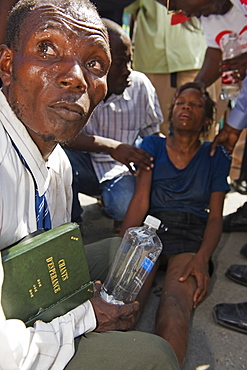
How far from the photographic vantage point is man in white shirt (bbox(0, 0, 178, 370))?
129 cm

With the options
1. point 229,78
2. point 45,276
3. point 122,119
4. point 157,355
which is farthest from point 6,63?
point 229,78

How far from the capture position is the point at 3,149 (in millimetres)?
1318

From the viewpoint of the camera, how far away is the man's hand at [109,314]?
1450mm

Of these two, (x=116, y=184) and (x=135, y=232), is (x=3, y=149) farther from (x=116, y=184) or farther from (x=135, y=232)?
(x=116, y=184)

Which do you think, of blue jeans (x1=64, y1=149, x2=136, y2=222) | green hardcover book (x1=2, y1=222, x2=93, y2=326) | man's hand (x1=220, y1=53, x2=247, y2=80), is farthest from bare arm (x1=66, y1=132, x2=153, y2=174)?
green hardcover book (x1=2, y1=222, x2=93, y2=326)

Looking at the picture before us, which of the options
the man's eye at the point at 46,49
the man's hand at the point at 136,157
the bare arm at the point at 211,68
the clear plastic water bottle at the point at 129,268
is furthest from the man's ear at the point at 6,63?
the bare arm at the point at 211,68

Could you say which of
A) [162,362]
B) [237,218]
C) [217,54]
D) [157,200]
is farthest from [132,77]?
[162,362]

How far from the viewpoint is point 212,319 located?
2340 millimetres

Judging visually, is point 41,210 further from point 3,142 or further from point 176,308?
point 176,308

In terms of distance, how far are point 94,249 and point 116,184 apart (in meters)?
A: 1.07

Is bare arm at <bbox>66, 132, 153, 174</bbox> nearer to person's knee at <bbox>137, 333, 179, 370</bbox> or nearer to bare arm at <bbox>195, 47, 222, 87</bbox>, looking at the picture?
bare arm at <bbox>195, 47, 222, 87</bbox>

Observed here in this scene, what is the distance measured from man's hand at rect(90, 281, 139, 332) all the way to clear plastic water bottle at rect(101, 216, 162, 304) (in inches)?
12.7

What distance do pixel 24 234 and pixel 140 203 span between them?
4.40 feet

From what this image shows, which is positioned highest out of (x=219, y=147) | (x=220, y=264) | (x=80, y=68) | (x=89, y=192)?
(x=80, y=68)
